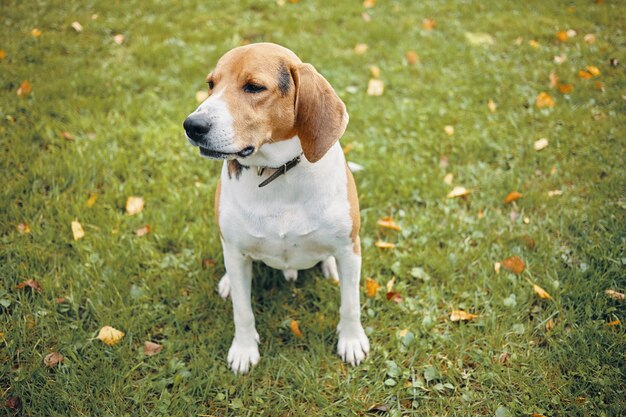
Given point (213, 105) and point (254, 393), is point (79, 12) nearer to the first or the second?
point (213, 105)

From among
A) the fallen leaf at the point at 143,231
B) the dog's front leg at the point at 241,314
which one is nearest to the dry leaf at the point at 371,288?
the dog's front leg at the point at 241,314

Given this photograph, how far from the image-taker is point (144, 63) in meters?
5.67

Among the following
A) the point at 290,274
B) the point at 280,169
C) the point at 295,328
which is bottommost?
the point at 295,328

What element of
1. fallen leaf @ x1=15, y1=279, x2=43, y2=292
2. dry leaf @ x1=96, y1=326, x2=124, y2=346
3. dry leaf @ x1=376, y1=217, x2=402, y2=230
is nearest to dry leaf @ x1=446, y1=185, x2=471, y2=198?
dry leaf @ x1=376, y1=217, x2=402, y2=230

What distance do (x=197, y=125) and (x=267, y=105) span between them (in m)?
0.37

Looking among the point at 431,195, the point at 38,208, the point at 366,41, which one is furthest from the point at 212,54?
the point at 431,195

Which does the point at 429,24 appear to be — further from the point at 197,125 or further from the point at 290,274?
the point at 197,125

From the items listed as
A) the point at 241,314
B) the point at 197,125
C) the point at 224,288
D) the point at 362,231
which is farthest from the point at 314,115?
the point at 362,231

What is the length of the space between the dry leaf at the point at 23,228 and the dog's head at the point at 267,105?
7.21 ft

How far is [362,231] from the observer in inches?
152

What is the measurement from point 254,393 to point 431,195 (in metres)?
2.26

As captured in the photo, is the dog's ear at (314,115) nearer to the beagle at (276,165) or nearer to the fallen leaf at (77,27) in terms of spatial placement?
the beagle at (276,165)

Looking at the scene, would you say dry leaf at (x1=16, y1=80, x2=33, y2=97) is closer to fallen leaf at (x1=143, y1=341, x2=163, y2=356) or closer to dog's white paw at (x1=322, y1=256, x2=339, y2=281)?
fallen leaf at (x1=143, y1=341, x2=163, y2=356)

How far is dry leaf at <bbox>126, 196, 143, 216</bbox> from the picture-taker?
3.96 m
